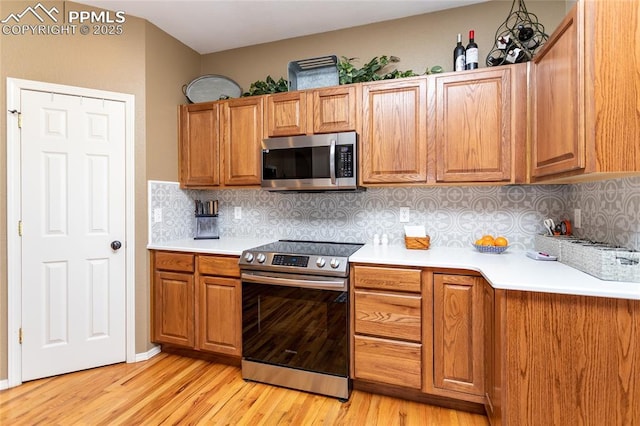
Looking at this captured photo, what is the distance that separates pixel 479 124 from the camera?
203cm

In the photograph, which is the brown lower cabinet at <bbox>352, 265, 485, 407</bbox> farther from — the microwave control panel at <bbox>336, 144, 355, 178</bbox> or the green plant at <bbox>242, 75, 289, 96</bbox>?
the green plant at <bbox>242, 75, 289, 96</bbox>

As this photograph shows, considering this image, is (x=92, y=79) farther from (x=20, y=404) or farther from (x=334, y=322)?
(x=334, y=322)

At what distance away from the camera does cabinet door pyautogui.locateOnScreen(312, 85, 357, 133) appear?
7.52 feet

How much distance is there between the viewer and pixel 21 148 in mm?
2086

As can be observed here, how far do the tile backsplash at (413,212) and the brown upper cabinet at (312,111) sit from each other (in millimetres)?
614

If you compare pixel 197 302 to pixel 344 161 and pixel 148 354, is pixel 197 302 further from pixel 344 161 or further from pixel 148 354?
pixel 344 161

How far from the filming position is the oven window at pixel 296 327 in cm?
199

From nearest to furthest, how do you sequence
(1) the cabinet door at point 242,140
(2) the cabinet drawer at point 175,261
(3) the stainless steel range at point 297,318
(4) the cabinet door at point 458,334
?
(4) the cabinet door at point 458,334, (3) the stainless steel range at point 297,318, (2) the cabinet drawer at point 175,261, (1) the cabinet door at point 242,140

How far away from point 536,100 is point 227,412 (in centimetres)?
269

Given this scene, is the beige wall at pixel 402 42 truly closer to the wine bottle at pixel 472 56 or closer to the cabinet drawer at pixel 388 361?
the wine bottle at pixel 472 56

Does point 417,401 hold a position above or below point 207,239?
below

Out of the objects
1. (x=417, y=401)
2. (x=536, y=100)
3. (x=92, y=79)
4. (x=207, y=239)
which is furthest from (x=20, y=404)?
(x=536, y=100)

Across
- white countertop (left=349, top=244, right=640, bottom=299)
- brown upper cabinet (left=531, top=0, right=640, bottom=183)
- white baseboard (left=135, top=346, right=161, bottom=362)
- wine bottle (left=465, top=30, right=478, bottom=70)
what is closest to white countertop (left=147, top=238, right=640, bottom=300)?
white countertop (left=349, top=244, right=640, bottom=299)

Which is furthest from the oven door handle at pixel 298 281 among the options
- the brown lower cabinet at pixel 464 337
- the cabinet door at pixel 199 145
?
the cabinet door at pixel 199 145
